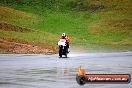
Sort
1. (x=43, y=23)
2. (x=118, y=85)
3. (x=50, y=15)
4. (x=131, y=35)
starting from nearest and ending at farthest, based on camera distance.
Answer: (x=118, y=85) < (x=131, y=35) < (x=43, y=23) < (x=50, y=15)

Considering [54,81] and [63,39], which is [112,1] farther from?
[54,81]

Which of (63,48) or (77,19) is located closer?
(63,48)

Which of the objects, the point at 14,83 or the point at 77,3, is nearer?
the point at 14,83

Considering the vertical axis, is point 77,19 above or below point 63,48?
above

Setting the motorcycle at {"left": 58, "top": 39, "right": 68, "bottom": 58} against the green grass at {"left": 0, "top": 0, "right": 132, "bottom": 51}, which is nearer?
the motorcycle at {"left": 58, "top": 39, "right": 68, "bottom": 58}

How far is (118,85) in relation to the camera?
16.7 m

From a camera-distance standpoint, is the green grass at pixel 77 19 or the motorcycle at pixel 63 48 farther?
the green grass at pixel 77 19

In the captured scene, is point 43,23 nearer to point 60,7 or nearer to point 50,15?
point 50,15

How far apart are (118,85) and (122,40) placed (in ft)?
180

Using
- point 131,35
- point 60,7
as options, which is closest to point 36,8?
point 60,7

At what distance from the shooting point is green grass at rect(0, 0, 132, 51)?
2825 inches

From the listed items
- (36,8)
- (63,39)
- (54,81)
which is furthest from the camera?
(36,8)

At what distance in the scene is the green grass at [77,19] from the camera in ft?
235

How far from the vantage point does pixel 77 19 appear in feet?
296
